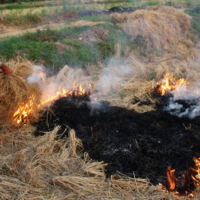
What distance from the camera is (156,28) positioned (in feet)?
31.8

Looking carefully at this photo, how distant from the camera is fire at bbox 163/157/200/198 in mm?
3027

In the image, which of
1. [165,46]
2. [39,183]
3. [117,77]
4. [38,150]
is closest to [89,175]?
[39,183]

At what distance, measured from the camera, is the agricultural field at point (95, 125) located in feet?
10.3

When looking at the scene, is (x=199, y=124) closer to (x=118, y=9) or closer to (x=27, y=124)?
(x=27, y=124)

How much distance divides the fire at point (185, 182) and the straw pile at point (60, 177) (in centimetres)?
15

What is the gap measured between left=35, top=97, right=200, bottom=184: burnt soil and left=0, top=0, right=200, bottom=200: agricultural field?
0.02 meters

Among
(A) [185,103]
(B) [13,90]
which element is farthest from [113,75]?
(B) [13,90]

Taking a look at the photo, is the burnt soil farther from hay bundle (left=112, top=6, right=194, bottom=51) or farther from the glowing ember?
hay bundle (left=112, top=6, right=194, bottom=51)

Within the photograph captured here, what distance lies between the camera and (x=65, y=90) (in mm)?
5562

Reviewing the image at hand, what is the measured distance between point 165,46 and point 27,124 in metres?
7.05

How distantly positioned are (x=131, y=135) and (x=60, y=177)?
149cm

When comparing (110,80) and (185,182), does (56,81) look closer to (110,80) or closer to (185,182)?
(110,80)

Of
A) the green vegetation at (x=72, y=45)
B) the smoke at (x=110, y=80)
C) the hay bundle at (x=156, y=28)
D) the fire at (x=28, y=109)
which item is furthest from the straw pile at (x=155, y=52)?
the fire at (x=28, y=109)

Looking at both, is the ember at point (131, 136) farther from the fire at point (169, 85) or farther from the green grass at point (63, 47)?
the green grass at point (63, 47)
